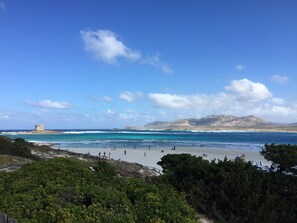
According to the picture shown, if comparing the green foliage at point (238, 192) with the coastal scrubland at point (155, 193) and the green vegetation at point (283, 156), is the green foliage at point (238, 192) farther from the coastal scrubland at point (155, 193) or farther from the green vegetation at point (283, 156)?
the green vegetation at point (283, 156)

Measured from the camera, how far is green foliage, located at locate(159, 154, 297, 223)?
9781 mm

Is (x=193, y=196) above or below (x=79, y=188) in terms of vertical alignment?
below

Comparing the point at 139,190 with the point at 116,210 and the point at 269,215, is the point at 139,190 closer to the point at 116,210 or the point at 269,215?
the point at 116,210

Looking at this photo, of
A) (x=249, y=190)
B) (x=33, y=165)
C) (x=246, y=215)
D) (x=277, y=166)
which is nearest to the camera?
(x=33, y=165)

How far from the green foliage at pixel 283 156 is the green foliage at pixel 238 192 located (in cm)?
252

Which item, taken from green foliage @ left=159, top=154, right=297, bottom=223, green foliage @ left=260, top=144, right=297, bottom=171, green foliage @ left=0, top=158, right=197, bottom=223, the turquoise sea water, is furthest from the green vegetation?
the turquoise sea water

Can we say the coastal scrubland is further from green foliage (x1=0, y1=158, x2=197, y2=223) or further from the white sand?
the white sand

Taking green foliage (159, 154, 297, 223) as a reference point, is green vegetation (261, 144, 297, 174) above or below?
above

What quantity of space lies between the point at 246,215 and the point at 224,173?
1.68 metres

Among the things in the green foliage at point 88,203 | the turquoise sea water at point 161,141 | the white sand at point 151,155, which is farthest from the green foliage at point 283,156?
the turquoise sea water at point 161,141

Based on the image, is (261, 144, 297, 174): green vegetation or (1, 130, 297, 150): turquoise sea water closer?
(261, 144, 297, 174): green vegetation

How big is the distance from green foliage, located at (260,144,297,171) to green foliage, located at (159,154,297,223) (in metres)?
2.52

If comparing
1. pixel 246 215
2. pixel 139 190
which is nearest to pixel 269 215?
pixel 246 215

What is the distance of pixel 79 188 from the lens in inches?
264
